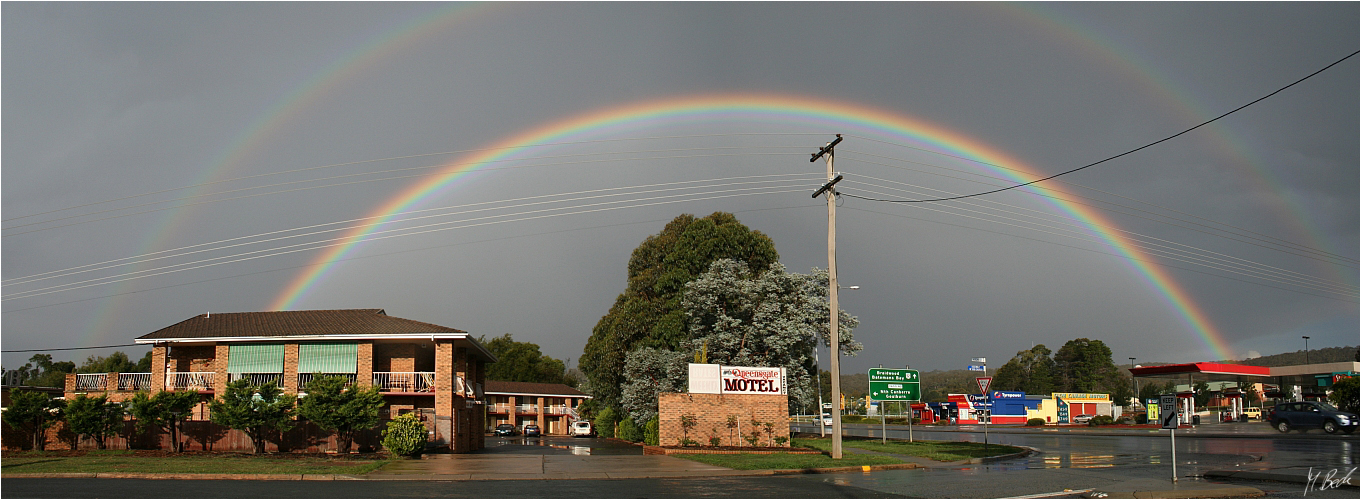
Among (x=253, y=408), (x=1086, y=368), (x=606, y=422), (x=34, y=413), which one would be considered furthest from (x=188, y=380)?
(x=1086, y=368)

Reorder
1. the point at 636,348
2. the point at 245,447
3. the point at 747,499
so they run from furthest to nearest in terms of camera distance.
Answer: the point at 636,348 → the point at 245,447 → the point at 747,499

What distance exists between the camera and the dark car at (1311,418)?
43500 mm

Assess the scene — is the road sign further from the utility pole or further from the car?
the car

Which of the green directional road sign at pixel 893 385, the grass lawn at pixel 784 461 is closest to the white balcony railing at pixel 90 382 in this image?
the grass lawn at pixel 784 461

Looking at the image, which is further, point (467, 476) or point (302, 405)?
point (302, 405)

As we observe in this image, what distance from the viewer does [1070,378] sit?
482ft

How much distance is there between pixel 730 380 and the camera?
34594mm

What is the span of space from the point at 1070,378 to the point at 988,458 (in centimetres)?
12889

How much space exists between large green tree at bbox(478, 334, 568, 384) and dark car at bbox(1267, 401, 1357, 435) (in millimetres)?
89977

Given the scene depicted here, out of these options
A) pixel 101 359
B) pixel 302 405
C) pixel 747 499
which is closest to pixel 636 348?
pixel 302 405

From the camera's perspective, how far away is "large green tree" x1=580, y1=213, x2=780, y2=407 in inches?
1981

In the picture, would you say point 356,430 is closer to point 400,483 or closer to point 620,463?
point 620,463

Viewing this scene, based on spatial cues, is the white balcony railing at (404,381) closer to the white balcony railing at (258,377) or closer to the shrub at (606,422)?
the white balcony railing at (258,377)

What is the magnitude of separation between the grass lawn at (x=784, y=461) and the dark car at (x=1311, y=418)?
2894cm
